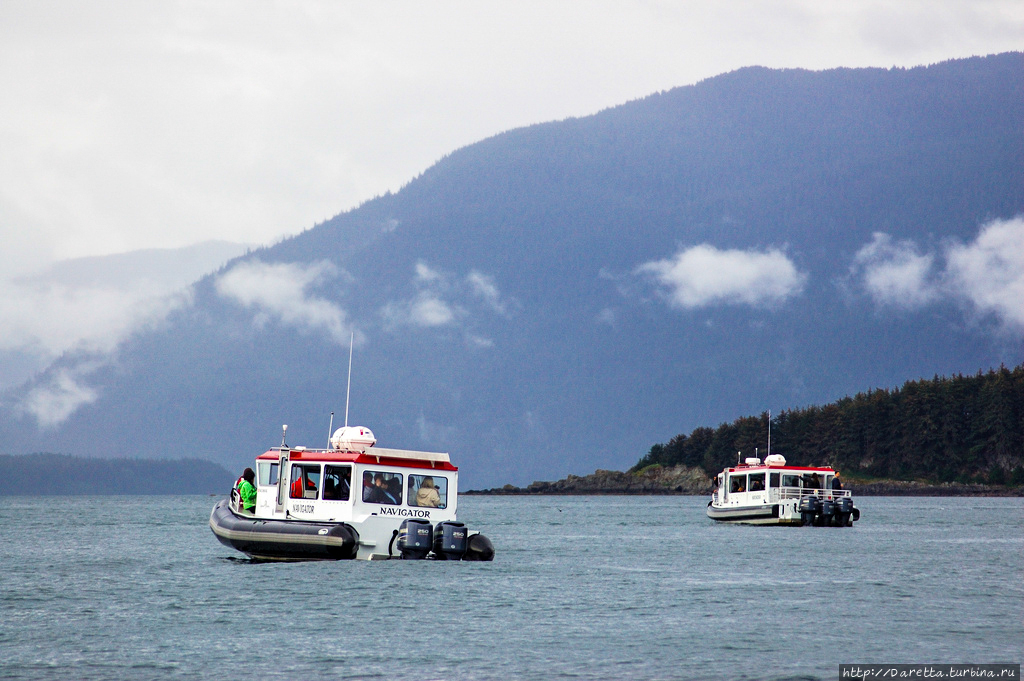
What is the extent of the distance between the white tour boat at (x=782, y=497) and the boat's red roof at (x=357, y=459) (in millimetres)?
37582

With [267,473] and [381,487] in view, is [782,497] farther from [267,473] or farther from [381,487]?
[267,473]

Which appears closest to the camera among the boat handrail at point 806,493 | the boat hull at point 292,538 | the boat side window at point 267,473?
the boat hull at point 292,538

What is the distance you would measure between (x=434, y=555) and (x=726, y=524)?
157ft

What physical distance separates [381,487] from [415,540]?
2110 mm

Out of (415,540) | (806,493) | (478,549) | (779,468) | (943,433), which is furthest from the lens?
(943,433)

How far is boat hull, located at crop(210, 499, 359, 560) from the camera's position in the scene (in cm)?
3772

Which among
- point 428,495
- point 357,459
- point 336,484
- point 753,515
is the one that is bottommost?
point 753,515

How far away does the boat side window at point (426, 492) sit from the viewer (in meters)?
39.8

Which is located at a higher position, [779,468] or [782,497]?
[779,468]

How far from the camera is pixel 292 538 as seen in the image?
38.3m

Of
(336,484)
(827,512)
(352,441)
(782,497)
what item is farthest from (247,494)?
(827,512)

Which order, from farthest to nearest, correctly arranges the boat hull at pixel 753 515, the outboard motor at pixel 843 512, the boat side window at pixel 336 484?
the boat hull at pixel 753 515 → the outboard motor at pixel 843 512 → the boat side window at pixel 336 484

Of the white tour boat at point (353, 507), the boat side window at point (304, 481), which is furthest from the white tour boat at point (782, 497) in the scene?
the boat side window at point (304, 481)

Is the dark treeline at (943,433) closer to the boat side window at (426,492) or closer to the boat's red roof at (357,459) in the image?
the boat side window at (426,492)
